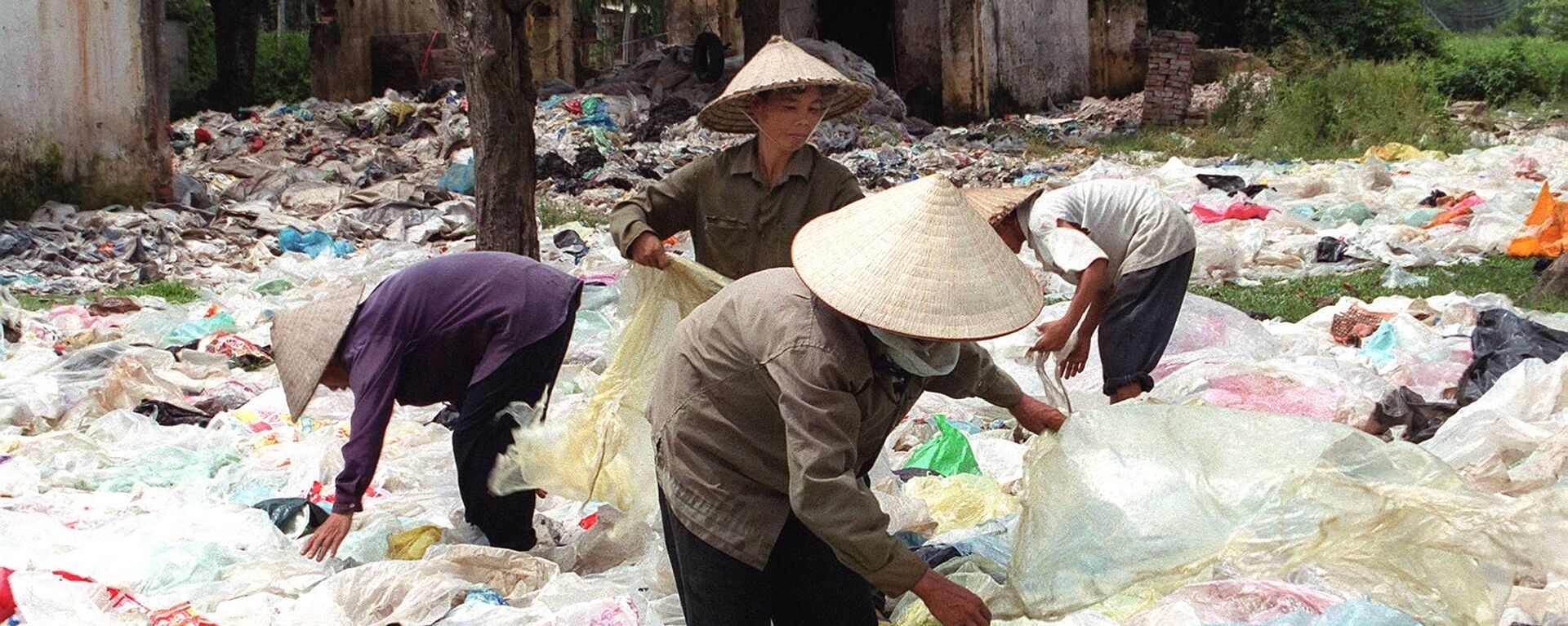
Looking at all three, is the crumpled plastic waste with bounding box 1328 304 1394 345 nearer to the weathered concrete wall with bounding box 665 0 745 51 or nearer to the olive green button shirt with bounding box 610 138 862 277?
the olive green button shirt with bounding box 610 138 862 277

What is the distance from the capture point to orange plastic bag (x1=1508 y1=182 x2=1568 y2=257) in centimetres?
762

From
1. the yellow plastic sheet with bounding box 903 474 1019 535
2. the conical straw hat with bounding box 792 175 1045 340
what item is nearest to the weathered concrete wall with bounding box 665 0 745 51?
the yellow plastic sheet with bounding box 903 474 1019 535

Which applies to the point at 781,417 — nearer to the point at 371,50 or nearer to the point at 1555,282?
the point at 1555,282

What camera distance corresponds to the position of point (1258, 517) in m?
2.60

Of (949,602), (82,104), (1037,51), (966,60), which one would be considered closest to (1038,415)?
(949,602)

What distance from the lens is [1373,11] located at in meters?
21.8

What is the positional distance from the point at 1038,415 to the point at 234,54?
805 inches

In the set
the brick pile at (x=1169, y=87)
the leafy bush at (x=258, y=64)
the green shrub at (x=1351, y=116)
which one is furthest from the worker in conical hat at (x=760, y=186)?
the leafy bush at (x=258, y=64)

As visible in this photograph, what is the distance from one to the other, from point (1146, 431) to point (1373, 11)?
20994 millimetres

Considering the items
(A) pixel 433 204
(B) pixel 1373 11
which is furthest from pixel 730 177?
(B) pixel 1373 11

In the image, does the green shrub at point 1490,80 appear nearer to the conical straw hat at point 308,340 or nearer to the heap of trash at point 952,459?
the heap of trash at point 952,459

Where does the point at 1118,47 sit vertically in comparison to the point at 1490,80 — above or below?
above

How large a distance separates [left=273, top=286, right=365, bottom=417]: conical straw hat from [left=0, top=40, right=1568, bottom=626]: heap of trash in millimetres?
446

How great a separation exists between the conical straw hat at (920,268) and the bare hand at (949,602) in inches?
17.0
